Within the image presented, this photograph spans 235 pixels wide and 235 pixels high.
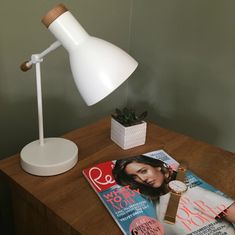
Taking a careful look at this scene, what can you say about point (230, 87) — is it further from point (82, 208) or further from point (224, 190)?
point (82, 208)

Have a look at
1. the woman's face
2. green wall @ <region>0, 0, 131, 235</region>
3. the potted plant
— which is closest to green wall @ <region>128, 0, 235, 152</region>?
green wall @ <region>0, 0, 131, 235</region>

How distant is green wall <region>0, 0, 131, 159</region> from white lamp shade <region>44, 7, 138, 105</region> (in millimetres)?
566

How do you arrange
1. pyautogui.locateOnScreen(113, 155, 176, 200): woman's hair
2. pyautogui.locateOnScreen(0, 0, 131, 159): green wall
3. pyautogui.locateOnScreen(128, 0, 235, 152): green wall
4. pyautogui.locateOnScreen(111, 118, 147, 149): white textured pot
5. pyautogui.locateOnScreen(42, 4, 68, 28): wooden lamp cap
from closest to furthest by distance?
1. pyautogui.locateOnScreen(42, 4, 68, 28): wooden lamp cap
2. pyautogui.locateOnScreen(113, 155, 176, 200): woman's hair
3. pyautogui.locateOnScreen(111, 118, 147, 149): white textured pot
4. pyautogui.locateOnScreen(0, 0, 131, 159): green wall
5. pyautogui.locateOnScreen(128, 0, 235, 152): green wall

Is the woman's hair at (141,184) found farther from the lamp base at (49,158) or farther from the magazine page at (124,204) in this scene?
the lamp base at (49,158)

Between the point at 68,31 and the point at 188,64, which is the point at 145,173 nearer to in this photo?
the point at 68,31

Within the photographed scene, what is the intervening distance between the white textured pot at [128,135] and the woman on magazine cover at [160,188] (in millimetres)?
80

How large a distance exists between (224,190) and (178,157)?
185 millimetres

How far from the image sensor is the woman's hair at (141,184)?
762mm

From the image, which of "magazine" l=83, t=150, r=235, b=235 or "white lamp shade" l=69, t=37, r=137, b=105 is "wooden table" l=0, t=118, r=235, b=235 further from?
"white lamp shade" l=69, t=37, r=137, b=105

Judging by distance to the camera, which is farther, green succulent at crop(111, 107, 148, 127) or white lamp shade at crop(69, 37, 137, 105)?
green succulent at crop(111, 107, 148, 127)

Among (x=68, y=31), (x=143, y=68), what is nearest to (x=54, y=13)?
(x=68, y=31)

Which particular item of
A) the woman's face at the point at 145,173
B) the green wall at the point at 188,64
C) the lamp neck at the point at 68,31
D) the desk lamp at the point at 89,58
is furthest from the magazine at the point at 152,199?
the green wall at the point at 188,64

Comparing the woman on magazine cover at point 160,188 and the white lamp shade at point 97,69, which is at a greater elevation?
the white lamp shade at point 97,69

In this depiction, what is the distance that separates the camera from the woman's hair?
0.76 meters
